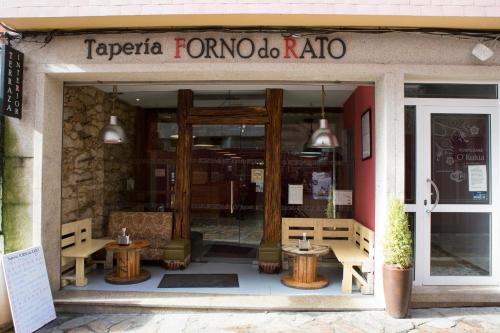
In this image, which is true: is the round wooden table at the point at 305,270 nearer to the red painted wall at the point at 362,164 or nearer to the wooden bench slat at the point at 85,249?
the red painted wall at the point at 362,164

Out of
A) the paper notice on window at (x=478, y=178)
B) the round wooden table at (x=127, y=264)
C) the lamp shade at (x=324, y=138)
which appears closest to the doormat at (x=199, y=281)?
the round wooden table at (x=127, y=264)

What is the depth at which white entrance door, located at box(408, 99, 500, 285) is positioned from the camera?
203 inches

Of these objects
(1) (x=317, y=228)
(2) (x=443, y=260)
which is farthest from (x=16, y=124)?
(2) (x=443, y=260)

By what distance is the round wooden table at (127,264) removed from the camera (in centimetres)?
552

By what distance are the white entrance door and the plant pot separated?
81 cm

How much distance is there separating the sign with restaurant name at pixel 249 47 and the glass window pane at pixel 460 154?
1.77m

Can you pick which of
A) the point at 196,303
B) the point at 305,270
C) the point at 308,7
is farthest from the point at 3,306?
the point at 308,7

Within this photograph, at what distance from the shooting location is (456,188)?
17.3 ft

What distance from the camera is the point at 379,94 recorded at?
16.4 ft

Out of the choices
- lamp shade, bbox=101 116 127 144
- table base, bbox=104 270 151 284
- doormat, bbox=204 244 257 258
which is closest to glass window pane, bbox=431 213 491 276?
doormat, bbox=204 244 257 258

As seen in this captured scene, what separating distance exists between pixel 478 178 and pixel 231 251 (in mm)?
3923

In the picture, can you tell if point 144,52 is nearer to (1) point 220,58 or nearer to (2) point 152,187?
(1) point 220,58

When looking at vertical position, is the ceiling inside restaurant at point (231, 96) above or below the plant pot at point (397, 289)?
above

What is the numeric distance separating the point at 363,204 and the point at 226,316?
2704 millimetres
